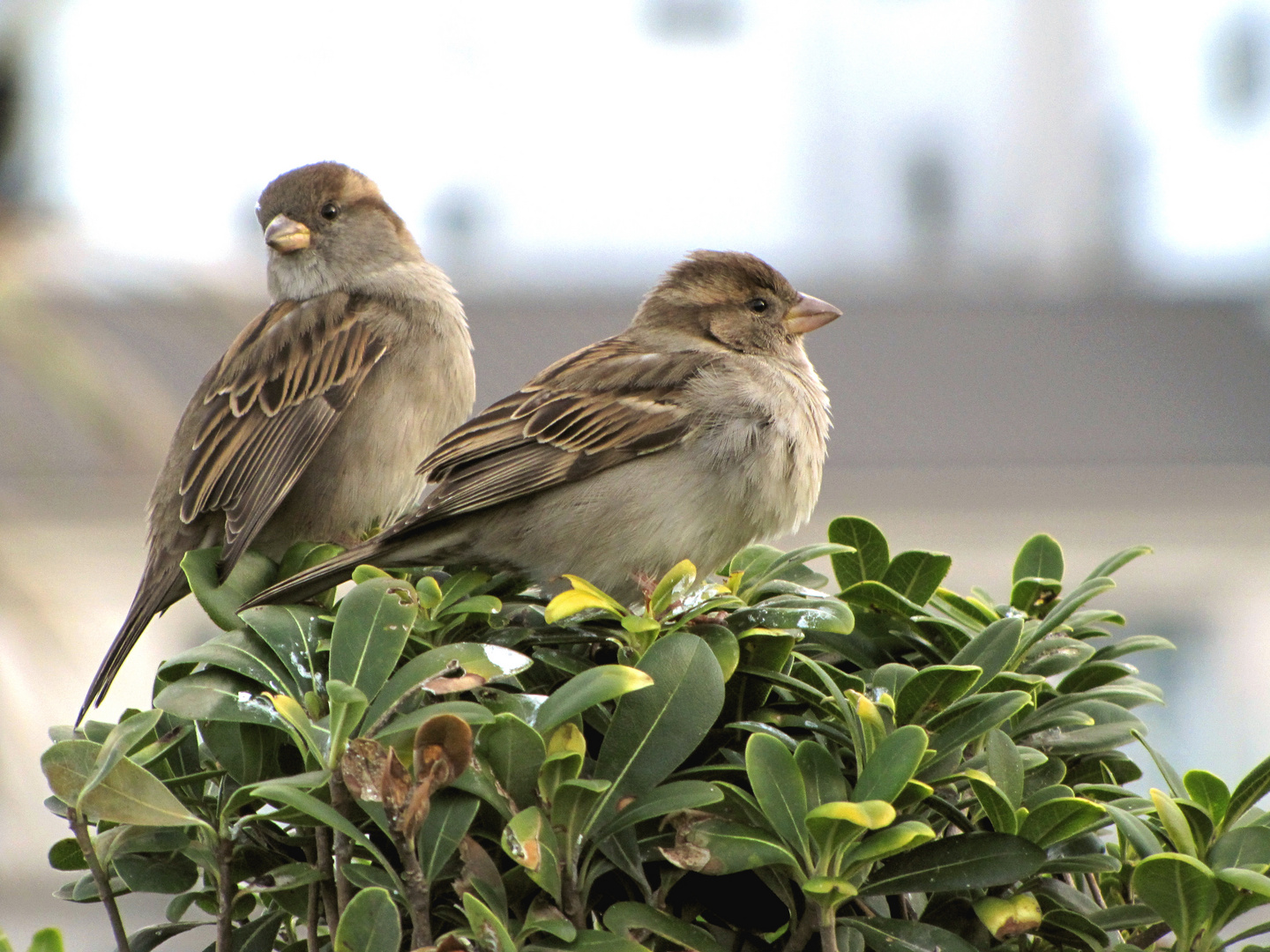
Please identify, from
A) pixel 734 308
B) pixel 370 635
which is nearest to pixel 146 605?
pixel 734 308

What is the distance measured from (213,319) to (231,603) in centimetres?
194

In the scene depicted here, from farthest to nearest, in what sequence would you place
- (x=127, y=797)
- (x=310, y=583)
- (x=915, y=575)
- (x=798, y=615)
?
1. (x=310, y=583)
2. (x=915, y=575)
3. (x=798, y=615)
4. (x=127, y=797)

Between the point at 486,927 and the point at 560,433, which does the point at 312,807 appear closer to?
the point at 486,927

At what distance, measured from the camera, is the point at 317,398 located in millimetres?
2385

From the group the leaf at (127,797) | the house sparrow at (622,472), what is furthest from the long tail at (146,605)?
the leaf at (127,797)

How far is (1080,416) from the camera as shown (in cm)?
644

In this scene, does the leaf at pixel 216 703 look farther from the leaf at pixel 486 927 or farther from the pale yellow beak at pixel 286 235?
the pale yellow beak at pixel 286 235

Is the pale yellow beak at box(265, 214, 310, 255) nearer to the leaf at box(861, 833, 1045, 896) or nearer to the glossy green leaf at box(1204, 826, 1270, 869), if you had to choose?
the leaf at box(861, 833, 1045, 896)

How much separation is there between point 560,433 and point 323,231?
2.73ft

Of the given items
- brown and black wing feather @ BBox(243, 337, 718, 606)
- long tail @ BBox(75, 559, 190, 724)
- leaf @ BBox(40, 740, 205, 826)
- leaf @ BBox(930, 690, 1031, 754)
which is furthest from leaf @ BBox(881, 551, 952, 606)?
long tail @ BBox(75, 559, 190, 724)

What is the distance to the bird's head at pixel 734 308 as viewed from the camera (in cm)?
242

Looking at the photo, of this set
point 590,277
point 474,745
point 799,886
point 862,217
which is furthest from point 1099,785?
point 862,217

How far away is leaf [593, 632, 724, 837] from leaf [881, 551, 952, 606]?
30cm

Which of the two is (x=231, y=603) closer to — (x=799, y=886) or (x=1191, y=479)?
(x=799, y=886)
